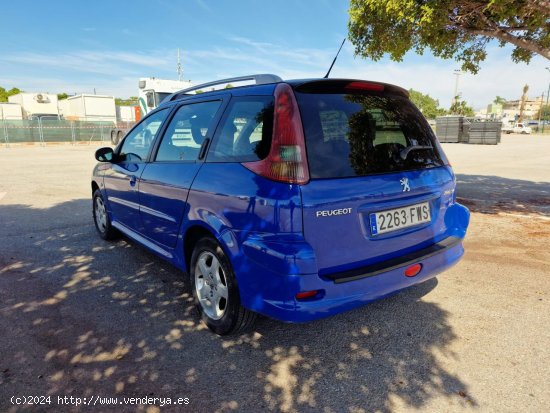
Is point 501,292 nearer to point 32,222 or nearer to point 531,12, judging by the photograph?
point 531,12

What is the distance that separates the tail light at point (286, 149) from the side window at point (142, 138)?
1.78m

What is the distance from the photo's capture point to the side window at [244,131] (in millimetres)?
2525

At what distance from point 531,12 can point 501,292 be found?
444cm

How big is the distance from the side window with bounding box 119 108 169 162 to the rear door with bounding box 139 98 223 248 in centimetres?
26

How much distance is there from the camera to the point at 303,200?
2.27 meters

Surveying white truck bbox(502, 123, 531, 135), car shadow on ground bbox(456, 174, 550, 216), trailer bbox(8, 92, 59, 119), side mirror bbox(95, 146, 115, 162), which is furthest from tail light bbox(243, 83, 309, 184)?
white truck bbox(502, 123, 531, 135)

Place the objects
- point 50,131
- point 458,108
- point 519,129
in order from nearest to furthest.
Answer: point 50,131
point 519,129
point 458,108

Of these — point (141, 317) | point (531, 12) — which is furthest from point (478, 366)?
point (531, 12)

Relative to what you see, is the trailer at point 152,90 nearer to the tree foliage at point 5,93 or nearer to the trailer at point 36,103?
the trailer at point 36,103

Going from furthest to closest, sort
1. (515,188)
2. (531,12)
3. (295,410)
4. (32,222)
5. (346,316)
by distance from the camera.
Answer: (515,188) < (32,222) < (531,12) < (346,316) < (295,410)

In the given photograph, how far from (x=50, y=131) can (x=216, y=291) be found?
3379cm

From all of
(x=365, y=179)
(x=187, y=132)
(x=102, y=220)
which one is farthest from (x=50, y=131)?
(x=365, y=179)

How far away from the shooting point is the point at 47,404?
2.26 metres

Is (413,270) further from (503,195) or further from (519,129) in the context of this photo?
(519,129)
